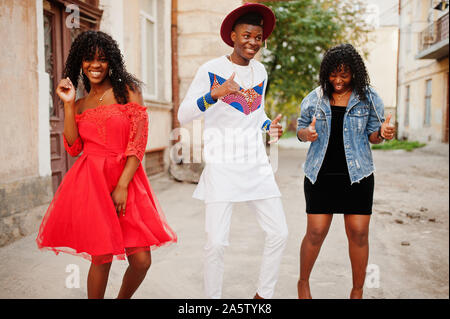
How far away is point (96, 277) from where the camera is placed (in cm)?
216

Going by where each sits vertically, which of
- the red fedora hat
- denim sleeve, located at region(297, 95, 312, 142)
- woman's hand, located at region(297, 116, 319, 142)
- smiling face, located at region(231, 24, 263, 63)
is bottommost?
woman's hand, located at region(297, 116, 319, 142)

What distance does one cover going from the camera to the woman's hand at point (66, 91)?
193 cm

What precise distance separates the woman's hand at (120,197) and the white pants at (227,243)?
→ 1.65 ft

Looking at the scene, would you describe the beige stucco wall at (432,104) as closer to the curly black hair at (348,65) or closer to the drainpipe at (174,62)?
the drainpipe at (174,62)

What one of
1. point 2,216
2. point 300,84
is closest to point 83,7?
point 2,216

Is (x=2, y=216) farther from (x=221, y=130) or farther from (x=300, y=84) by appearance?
(x=300, y=84)

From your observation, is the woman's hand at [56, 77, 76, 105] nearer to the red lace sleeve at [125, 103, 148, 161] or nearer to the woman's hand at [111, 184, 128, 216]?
the red lace sleeve at [125, 103, 148, 161]

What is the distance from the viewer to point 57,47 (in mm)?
5043

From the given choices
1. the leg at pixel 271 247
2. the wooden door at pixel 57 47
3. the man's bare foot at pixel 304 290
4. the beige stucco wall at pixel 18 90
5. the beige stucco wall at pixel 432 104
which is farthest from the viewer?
the beige stucco wall at pixel 432 104

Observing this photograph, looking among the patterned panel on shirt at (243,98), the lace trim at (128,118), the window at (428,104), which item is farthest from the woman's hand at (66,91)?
the window at (428,104)

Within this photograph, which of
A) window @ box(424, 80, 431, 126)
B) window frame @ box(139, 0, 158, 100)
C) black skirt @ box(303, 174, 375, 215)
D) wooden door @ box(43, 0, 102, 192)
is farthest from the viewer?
window @ box(424, 80, 431, 126)

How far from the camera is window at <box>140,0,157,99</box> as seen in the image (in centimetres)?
723

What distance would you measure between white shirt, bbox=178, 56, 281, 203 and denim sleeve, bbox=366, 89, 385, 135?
54 centimetres

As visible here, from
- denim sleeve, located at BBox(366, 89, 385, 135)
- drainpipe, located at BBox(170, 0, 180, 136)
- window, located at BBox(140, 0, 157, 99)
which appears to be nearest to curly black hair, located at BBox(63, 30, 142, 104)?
denim sleeve, located at BBox(366, 89, 385, 135)
